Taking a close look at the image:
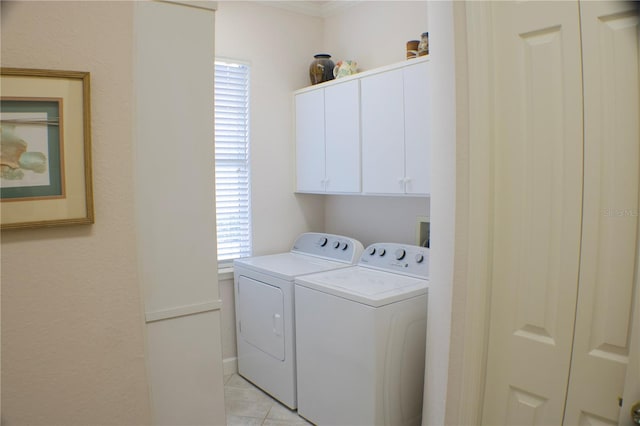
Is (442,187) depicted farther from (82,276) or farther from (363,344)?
(82,276)

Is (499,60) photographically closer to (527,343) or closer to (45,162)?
(527,343)

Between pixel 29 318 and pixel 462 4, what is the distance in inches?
57.8

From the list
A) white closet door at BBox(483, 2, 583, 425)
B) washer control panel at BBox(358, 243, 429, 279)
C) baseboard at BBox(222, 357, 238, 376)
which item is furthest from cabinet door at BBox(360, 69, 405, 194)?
baseboard at BBox(222, 357, 238, 376)

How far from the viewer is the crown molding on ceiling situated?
11.2 feet

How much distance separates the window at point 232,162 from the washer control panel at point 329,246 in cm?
43

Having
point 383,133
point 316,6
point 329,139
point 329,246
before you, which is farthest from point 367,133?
point 316,6

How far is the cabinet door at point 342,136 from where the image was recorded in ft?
9.85

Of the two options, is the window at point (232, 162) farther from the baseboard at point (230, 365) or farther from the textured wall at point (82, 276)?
the textured wall at point (82, 276)

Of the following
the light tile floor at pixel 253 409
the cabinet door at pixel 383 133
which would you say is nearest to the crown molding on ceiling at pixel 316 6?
the cabinet door at pixel 383 133

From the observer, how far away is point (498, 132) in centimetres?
139

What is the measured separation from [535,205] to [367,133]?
1691 millimetres

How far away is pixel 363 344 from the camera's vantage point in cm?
227

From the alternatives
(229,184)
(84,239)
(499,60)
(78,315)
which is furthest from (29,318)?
(229,184)

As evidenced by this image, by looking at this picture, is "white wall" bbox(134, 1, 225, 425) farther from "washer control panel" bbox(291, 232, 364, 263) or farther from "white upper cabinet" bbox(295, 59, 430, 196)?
"washer control panel" bbox(291, 232, 364, 263)
